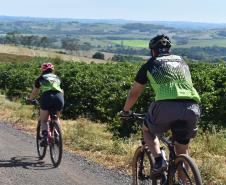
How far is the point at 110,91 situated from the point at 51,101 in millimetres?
9430

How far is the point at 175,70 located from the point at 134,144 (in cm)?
509

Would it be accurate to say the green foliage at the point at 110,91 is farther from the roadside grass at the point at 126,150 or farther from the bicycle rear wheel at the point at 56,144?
the bicycle rear wheel at the point at 56,144

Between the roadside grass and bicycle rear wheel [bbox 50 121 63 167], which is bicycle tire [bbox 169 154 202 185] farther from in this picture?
bicycle rear wheel [bbox 50 121 63 167]

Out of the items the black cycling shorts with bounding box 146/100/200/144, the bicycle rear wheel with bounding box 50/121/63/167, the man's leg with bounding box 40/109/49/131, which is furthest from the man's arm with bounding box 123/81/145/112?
the man's leg with bounding box 40/109/49/131

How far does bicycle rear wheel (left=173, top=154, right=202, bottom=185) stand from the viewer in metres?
4.95

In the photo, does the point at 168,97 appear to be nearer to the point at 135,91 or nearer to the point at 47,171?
the point at 135,91

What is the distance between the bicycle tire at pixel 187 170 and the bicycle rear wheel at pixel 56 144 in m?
3.85

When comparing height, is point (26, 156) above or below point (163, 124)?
below

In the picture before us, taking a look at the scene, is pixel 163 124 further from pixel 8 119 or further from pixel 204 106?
pixel 8 119

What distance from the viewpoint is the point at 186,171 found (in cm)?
510

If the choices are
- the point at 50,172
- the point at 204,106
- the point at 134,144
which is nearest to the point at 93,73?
the point at 204,106

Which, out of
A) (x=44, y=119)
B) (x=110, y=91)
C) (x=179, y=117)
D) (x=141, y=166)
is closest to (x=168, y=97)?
(x=179, y=117)

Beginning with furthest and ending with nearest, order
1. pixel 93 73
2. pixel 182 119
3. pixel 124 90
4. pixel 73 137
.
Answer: pixel 93 73 < pixel 124 90 < pixel 73 137 < pixel 182 119

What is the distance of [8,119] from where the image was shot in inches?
638
